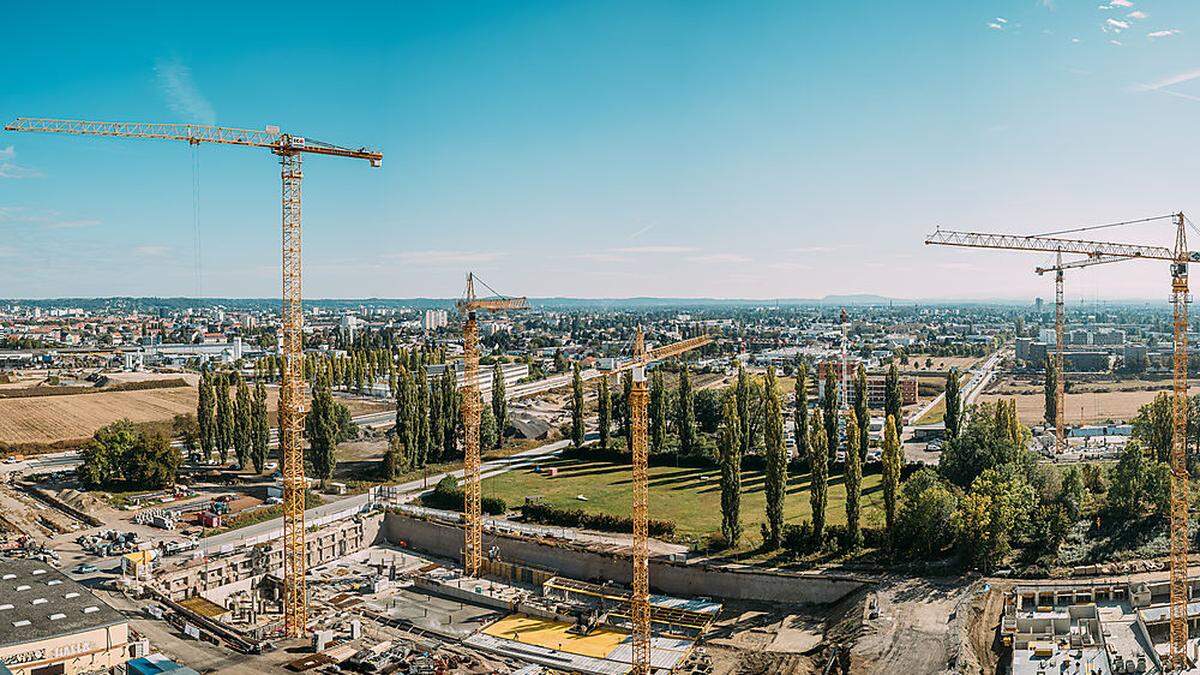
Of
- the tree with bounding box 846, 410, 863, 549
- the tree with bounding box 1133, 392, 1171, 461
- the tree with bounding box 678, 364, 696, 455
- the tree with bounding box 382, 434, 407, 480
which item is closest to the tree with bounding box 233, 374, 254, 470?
the tree with bounding box 382, 434, 407, 480

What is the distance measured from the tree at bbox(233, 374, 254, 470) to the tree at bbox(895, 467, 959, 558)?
38956 mm

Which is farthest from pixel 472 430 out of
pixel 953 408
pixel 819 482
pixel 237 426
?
pixel 953 408

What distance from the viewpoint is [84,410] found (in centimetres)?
7362

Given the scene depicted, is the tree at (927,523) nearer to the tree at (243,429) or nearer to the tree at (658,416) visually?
the tree at (658,416)

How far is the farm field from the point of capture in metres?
64.7

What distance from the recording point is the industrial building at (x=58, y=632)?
80.6 ft

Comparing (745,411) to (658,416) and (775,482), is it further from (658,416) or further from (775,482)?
(775,482)

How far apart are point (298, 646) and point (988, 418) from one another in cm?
3557

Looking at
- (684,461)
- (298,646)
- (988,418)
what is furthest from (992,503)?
(298,646)

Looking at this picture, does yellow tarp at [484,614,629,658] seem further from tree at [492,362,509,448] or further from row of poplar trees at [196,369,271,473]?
tree at [492,362,509,448]

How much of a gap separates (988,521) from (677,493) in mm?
18195

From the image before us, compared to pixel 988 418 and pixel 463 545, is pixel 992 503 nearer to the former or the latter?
pixel 988 418

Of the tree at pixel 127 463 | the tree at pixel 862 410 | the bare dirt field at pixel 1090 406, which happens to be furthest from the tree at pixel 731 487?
the bare dirt field at pixel 1090 406

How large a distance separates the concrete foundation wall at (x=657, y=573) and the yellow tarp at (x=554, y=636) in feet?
14.4
